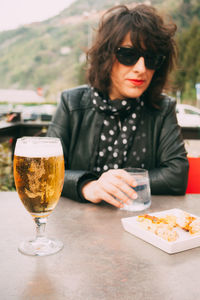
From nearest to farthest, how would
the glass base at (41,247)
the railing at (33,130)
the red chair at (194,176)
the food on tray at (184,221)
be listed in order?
the glass base at (41,247) < the food on tray at (184,221) < the red chair at (194,176) < the railing at (33,130)

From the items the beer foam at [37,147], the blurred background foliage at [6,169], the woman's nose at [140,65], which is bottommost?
the blurred background foliage at [6,169]

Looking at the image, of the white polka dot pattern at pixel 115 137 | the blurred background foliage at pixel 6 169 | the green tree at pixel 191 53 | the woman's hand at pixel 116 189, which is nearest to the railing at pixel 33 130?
the blurred background foliage at pixel 6 169

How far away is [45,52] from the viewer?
38.4 metres

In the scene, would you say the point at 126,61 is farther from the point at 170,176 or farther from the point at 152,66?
the point at 170,176

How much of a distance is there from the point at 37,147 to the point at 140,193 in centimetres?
44

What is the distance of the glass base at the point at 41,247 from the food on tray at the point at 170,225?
24cm

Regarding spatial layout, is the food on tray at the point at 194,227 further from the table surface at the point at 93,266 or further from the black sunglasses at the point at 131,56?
the black sunglasses at the point at 131,56

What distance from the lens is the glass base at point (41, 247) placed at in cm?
73

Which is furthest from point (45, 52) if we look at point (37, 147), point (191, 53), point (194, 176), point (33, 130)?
point (37, 147)

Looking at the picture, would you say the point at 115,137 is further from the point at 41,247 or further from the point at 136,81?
the point at 41,247

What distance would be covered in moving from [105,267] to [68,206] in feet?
1.55

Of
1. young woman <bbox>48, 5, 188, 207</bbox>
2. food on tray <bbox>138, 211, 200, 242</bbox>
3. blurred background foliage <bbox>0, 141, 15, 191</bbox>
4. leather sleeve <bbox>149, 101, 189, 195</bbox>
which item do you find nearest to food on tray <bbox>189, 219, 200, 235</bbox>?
food on tray <bbox>138, 211, 200, 242</bbox>

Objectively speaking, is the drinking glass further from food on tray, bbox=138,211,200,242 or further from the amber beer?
the amber beer

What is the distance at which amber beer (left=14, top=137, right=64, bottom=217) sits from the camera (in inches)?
28.9
